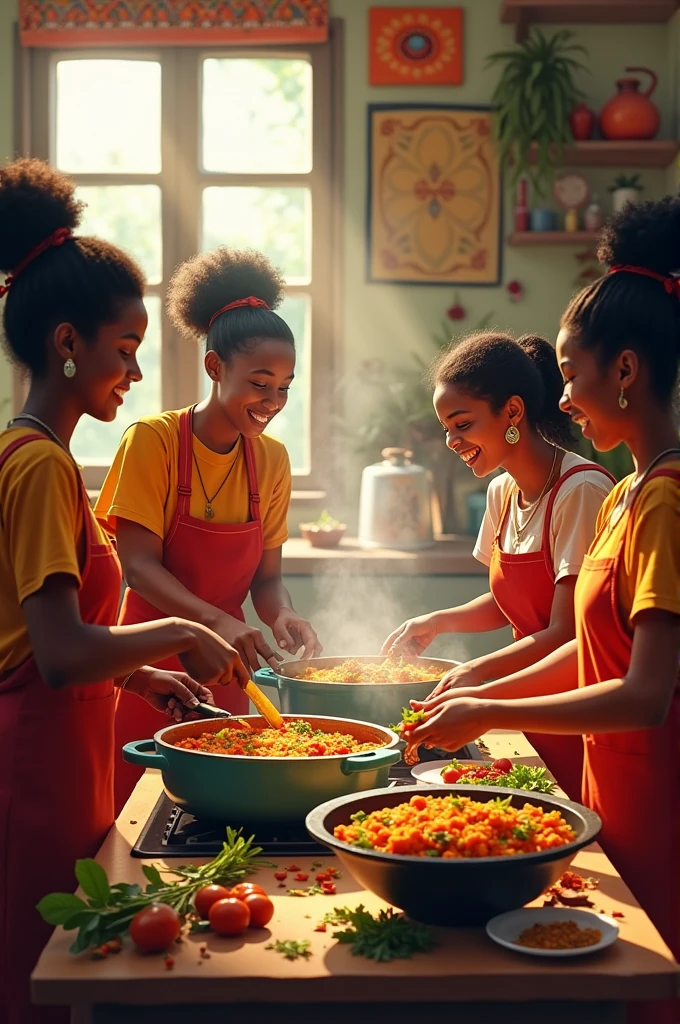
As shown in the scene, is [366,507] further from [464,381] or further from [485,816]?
[485,816]

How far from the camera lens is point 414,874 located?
1175mm

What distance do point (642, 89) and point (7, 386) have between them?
9.38ft

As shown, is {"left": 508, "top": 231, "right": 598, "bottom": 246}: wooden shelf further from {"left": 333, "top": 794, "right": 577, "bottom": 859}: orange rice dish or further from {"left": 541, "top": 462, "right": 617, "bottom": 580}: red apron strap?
{"left": 333, "top": 794, "right": 577, "bottom": 859}: orange rice dish

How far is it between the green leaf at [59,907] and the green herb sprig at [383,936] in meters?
0.28

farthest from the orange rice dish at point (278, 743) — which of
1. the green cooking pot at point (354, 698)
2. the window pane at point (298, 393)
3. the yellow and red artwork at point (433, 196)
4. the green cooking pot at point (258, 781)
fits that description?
the yellow and red artwork at point (433, 196)

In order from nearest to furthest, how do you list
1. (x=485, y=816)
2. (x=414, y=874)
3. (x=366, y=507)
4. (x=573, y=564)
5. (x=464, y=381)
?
(x=414, y=874)
(x=485, y=816)
(x=573, y=564)
(x=464, y=381)
(x=366, y=507)

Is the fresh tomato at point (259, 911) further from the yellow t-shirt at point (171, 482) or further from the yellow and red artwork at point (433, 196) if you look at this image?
the yellow and red artwork at point (433, 196)

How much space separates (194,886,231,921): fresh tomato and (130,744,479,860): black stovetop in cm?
20

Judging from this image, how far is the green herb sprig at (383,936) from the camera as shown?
117 centimetres

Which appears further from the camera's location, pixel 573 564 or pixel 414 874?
pixel 573 564

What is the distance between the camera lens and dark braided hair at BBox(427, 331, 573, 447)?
219 centimetres

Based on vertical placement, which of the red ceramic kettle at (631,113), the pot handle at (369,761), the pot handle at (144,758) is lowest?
the pot handle at (144,758)

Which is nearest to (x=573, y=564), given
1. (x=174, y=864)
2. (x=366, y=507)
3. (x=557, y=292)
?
(x=174, y=864)

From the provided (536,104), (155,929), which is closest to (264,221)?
(536,104)
